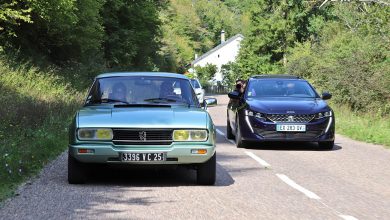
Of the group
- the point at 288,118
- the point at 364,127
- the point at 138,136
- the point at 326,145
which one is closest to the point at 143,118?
the point at 138,136

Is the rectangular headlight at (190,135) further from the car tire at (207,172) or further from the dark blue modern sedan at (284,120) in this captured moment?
the dark blue modern sedan at (284,120)

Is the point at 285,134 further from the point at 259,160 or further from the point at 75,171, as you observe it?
the point at 75,171

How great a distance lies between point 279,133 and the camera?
44.0ft

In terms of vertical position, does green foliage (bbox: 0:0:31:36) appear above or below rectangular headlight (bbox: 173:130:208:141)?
above

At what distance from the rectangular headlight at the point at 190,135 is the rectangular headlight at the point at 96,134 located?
2.67ft

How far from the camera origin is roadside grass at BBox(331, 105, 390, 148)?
16562mm

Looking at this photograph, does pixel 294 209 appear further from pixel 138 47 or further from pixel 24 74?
pixel 138 47

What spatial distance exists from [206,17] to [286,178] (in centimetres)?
16179

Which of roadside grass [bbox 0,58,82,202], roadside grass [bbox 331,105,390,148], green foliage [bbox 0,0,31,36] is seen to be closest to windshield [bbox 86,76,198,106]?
roadside grass [bbox 0,58,82,202]

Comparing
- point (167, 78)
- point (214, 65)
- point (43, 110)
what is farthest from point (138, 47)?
point (214, 65)

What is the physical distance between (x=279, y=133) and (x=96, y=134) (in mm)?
5996

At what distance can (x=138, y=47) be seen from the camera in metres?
51.0

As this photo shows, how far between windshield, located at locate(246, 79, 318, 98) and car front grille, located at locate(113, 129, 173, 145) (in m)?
6.96

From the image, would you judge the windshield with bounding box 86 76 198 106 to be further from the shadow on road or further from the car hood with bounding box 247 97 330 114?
the car hood with bounding box 247 97 330 114
